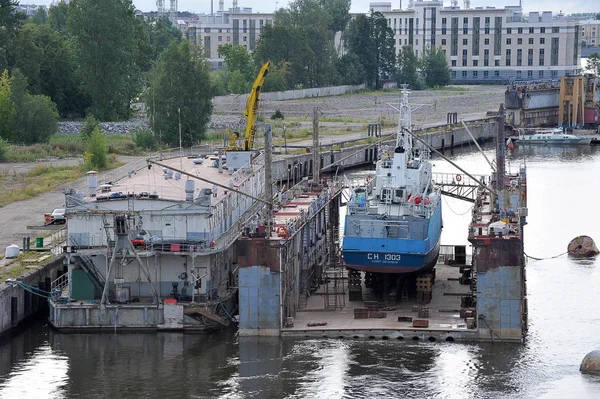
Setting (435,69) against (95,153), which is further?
(435,69)

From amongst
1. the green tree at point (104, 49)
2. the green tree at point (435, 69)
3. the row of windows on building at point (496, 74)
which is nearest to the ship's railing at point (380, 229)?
the green tree at point (104, 49)

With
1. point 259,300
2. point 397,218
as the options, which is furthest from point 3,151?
point 259,300

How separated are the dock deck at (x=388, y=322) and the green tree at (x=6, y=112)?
175 ft

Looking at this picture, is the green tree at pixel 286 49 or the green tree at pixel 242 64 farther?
the green tree at pixel 242 64

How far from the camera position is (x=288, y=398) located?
38656 mm

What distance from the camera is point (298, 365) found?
136 ft

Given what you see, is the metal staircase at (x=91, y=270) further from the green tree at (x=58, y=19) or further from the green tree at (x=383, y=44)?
the green tree at (x=58, y=19)

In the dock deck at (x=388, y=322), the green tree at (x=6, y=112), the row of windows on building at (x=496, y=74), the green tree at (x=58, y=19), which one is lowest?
the dock deck at (x=388, y=322)

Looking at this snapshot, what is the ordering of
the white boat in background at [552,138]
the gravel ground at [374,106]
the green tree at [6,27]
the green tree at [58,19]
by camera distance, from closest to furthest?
the green tree at [6,27]
the white boat in background at [552,138]
the gravel ground at [374,106]
the green tree at [58,19]

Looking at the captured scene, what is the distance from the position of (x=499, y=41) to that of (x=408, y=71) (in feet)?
60.0

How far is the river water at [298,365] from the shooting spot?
39.2 m

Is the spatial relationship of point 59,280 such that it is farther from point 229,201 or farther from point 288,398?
point 288,398

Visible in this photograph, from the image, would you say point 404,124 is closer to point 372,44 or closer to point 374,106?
point 374,106

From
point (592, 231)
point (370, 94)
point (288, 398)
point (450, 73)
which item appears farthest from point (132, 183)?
point (450, 73)
